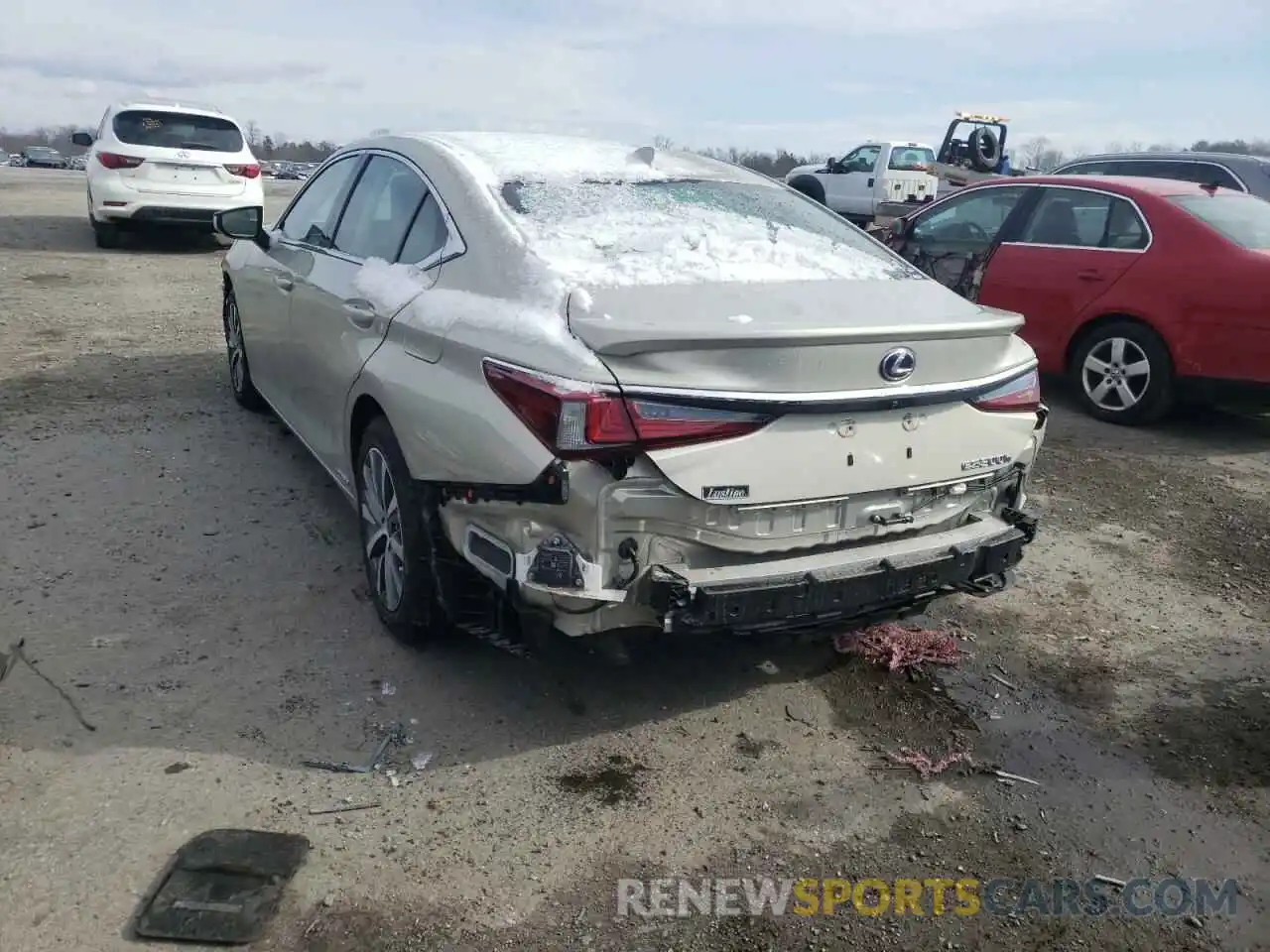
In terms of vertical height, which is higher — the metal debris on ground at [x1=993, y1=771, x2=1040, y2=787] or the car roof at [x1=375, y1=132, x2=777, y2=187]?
the car roof at [x1=375, y1=132, x2=777, y2=187]

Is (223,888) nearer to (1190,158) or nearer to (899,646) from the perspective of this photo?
(899,646)

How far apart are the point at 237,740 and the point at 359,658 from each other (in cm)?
57

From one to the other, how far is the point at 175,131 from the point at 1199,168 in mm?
11569

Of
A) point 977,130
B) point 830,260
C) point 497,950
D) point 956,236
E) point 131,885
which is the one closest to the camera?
point 497,950

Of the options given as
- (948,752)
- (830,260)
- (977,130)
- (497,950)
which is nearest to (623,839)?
(497,950)

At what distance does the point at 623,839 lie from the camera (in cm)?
278

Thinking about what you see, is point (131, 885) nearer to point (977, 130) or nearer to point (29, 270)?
point (29, 270)

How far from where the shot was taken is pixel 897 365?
303cm

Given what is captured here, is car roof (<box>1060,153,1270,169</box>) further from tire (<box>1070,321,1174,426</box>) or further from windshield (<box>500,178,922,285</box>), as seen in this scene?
windshield (<box>500,178,922,285</box>)

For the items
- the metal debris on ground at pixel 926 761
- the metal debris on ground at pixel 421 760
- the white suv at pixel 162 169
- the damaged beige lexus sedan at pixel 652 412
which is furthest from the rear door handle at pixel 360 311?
the white suv at pixel 162 169

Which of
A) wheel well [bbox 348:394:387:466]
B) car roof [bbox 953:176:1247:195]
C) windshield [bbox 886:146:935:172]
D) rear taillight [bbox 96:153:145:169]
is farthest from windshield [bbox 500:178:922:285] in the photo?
windshield [bbox 886:146:935:172]

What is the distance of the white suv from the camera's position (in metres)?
12.3

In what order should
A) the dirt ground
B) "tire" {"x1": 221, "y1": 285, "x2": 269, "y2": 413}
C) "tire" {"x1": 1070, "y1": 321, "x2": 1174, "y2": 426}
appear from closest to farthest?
the dirt ground < "tire" {"x1": 221, "y1": 285, "x2": 269, "y2": 413} < "tire" {"x1": 1070, "y1": 321, "x2": 1174, "y2": 426}

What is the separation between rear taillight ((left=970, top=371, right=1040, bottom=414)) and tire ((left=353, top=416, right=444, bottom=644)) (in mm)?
1763
